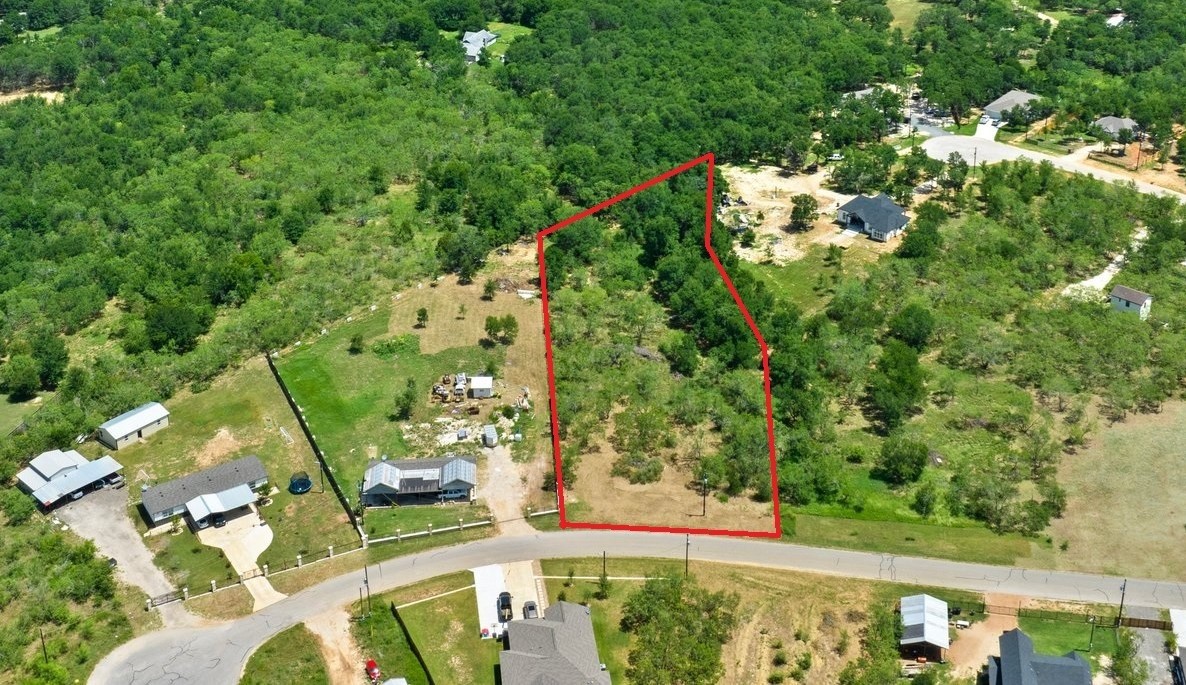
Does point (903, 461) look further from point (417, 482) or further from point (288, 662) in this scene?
point (288, 662)

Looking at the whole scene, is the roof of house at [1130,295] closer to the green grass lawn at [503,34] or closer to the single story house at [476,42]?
the green grass lawn at [503,34]

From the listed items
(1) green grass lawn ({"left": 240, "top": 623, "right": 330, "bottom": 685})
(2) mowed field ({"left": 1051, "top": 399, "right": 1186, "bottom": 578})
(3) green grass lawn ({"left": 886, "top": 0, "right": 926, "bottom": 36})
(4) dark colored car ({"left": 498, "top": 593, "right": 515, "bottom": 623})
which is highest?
(4) dark colored car ({"left": 498, "top": 593, "right": 515, "bottom": 623})

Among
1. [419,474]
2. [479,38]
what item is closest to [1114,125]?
[479,38]

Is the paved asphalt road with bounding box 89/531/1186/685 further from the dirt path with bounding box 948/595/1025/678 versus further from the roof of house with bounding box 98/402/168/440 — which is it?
the roof of house with bounding box 98/402/168/440

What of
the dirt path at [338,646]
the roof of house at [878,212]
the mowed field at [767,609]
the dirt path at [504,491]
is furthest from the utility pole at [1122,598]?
the roof of house at [878,212]

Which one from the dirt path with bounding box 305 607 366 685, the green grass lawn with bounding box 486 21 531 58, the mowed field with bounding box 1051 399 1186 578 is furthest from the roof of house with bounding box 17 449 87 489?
the green grass lawn with bounding box 486 21 531 58
